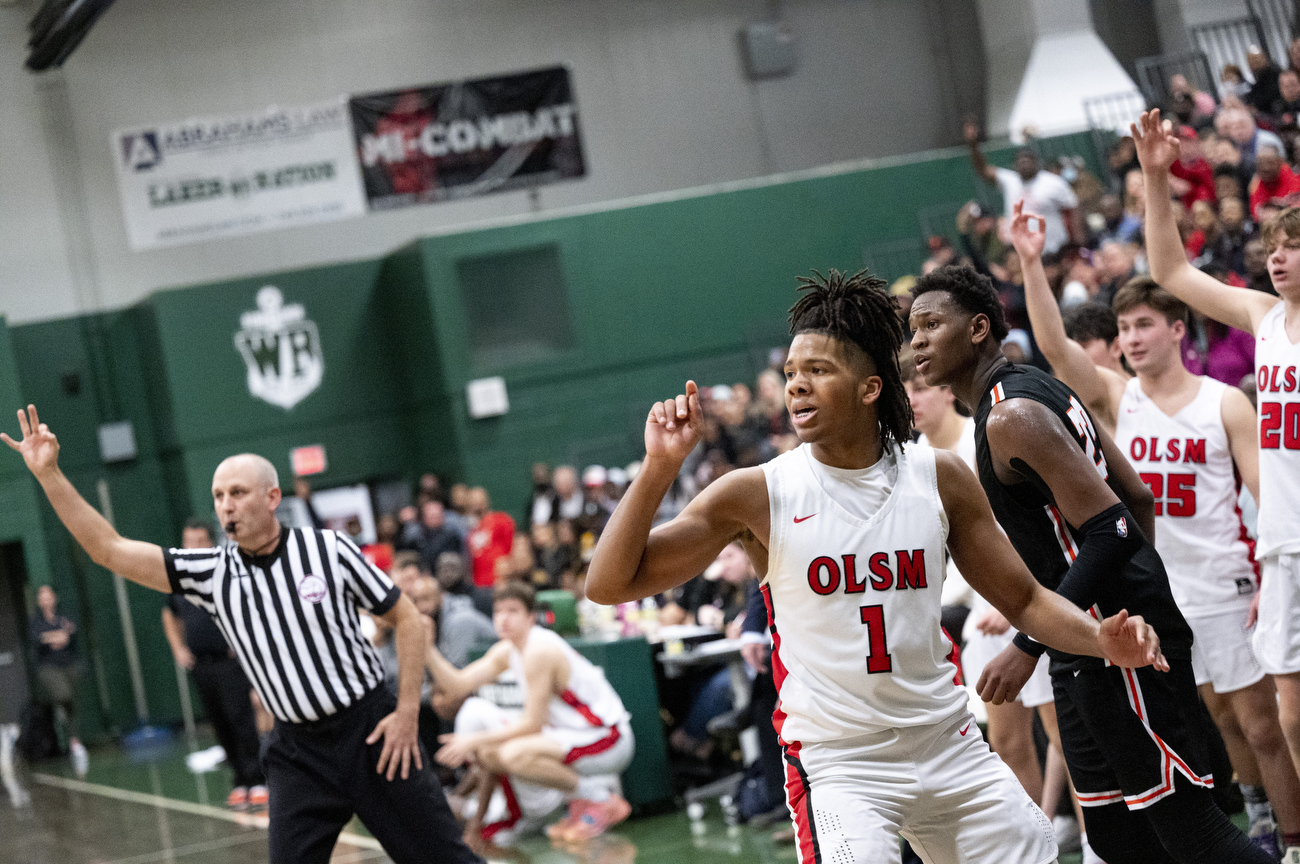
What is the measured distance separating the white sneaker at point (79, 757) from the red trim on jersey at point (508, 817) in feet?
28.0

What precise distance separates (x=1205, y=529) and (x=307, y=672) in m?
3.13

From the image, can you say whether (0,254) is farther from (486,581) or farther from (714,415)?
(714,415)

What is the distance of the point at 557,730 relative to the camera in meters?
8.09

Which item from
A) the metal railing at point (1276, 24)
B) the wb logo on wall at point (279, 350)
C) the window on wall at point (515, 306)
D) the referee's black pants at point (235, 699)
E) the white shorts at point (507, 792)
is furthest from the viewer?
the wb logo on wall at point (279, 350)

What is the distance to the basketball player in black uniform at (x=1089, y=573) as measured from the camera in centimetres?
369

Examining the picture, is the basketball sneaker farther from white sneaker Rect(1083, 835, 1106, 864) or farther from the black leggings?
the black leggings

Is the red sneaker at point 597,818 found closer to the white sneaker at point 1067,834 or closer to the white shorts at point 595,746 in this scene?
the white shorts at point 595,746

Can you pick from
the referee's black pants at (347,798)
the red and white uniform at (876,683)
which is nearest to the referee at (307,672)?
the referee's black pants at (347,798)

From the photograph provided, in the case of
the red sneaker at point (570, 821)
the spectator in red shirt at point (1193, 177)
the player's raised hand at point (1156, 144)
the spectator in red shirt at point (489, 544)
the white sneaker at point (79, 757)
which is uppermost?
the spectator in red shirt at point (1193, 177)

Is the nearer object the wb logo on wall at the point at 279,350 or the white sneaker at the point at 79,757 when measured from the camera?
the white sneaker at the point at 79,757

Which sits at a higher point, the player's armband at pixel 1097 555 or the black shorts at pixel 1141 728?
the player's armband at pixel 1097 555

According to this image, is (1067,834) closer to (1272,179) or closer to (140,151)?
(1272,179)

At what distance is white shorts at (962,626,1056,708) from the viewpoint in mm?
5012

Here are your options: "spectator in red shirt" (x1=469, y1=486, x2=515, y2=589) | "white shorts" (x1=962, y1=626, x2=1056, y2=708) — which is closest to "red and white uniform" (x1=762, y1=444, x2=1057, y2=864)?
"white shorts" (x1=962, y1=626, x2=1056, y2=708)
